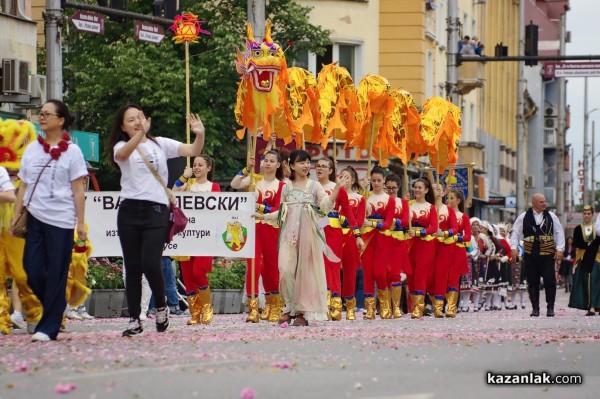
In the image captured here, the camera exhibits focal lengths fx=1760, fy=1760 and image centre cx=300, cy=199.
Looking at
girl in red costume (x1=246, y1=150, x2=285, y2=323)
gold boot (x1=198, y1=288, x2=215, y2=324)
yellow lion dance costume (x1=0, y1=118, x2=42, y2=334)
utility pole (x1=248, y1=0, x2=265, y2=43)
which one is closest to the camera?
yellow lion dance costume (x1=0, y1=118, x2=42, y2=334)

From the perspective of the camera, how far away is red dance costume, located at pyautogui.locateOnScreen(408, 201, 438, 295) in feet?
74.0

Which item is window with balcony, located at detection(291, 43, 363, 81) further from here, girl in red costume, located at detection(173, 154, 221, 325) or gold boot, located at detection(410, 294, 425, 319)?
girl in red costume, located at detection(173, 154, 221, 325)

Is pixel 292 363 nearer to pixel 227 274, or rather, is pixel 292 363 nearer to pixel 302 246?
pixel 302 246

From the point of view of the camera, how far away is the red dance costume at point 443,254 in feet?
76.0

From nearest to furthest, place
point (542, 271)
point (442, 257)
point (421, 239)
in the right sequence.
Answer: point (421, 239), point (442, 257), point (542, 271)

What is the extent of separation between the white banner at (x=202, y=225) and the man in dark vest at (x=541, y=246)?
5.96 m

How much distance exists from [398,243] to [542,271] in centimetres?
381

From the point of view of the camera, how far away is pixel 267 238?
19.5 meters

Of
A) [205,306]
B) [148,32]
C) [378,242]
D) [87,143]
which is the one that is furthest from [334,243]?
[87,143]

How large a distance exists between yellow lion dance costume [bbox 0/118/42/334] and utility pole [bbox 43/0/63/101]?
7.32 meters

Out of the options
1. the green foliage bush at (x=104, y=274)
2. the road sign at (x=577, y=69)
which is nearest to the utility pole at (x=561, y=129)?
the road sign at (x=577, y=69)

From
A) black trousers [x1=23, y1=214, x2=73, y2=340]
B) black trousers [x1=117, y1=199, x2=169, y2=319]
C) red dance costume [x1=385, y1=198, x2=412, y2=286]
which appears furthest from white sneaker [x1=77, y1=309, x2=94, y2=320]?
black trousers [x1=23, y1=214, x2=73, y2=340]

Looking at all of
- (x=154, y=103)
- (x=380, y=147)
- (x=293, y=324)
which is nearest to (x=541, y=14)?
(x=154, y=103)

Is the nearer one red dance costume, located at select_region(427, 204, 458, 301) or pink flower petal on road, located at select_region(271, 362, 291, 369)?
pink flower petal on road, located at select_region(271, 362, 291, 369)
